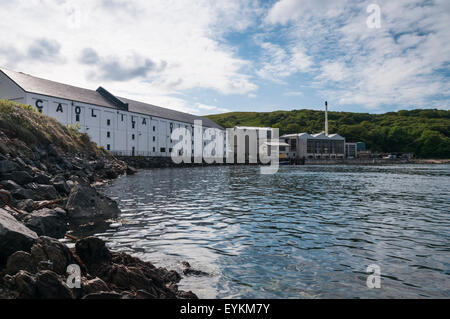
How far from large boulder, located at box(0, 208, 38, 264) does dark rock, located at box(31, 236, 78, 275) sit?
426mm

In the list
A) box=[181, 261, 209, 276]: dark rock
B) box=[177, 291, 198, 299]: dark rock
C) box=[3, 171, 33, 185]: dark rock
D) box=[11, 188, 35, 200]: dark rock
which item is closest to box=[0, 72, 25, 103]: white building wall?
box=[3, 171, 33, 185]: dark rock

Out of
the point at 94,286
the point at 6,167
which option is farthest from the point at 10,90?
the point at 94,286

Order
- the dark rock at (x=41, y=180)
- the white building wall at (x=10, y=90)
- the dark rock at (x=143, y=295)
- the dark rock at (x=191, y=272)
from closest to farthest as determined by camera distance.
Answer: the dark rock at (x=143, y=295) < the dark rock at (x=191, y=272) < the dark rock at (x=41, y=180) < the white building wall at (x=10, y=90)

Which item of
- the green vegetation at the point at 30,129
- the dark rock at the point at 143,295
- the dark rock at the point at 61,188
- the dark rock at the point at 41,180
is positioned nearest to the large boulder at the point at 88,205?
the dark rock at the point at 61,188

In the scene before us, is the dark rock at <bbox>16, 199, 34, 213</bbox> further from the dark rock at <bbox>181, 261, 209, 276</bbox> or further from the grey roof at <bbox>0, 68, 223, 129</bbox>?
the grey roof at <bbox>0, 68, 223, 129</bbox>

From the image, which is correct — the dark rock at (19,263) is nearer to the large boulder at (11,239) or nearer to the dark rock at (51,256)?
the dark rock at (51,256)

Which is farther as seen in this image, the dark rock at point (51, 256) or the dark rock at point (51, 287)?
the dark rock at point (51, 256)

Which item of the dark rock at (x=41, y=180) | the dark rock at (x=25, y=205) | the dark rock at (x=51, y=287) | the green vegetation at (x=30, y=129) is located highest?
the green vegetation at (x=30, y=129)

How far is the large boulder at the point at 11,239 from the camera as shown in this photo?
18.7ft

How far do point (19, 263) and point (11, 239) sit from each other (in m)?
0.69

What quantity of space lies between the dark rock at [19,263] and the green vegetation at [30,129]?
18881 millimetres

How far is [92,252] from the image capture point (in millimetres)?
6164

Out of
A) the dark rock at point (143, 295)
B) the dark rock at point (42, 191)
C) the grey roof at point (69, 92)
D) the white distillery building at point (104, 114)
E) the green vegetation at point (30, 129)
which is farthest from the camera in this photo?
the grey roof at point (69, 92)

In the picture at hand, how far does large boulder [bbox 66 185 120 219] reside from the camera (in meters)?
13.0
